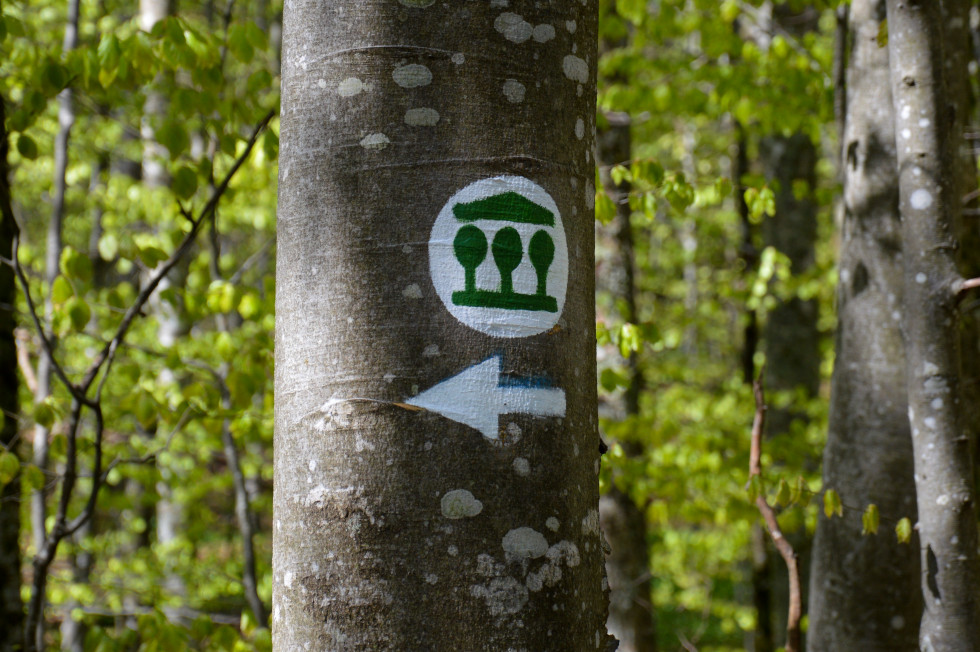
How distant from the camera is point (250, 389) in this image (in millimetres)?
3055

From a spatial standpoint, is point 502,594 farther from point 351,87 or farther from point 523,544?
point 351,87

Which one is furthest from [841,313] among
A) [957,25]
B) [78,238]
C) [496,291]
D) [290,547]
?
[78,238]

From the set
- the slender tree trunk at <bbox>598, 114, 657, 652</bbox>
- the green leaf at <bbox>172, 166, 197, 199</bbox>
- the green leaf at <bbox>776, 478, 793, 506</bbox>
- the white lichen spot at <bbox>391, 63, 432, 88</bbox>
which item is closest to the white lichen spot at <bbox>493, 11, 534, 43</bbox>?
the white lichen spot at <bbox>391, 63, 432, 88</bbox>

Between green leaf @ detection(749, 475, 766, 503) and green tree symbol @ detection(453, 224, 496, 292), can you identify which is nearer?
green tree symbol @ detection(453, 224, 496, 292)

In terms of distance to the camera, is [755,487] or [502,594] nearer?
[502,594]

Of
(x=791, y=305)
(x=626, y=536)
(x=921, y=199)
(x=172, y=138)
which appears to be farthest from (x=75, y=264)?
(x=791, y=305)

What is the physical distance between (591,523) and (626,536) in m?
Answer: 3.98

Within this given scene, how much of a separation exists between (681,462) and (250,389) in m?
A: 2.91

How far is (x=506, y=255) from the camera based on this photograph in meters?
1.19

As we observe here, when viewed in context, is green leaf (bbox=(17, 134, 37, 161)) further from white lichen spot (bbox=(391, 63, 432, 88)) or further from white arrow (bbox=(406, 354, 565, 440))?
white arrow (bbox=(406, 354, 565, 440))

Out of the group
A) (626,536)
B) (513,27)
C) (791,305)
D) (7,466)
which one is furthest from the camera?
(791,305)

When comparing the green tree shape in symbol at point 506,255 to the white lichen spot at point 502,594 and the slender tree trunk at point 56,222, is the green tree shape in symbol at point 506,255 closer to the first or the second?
the white lichen spot at point 502,594

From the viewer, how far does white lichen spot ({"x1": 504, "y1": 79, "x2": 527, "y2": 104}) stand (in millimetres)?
1197

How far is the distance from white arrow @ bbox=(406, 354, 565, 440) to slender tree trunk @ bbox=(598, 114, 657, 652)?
3656 mm
